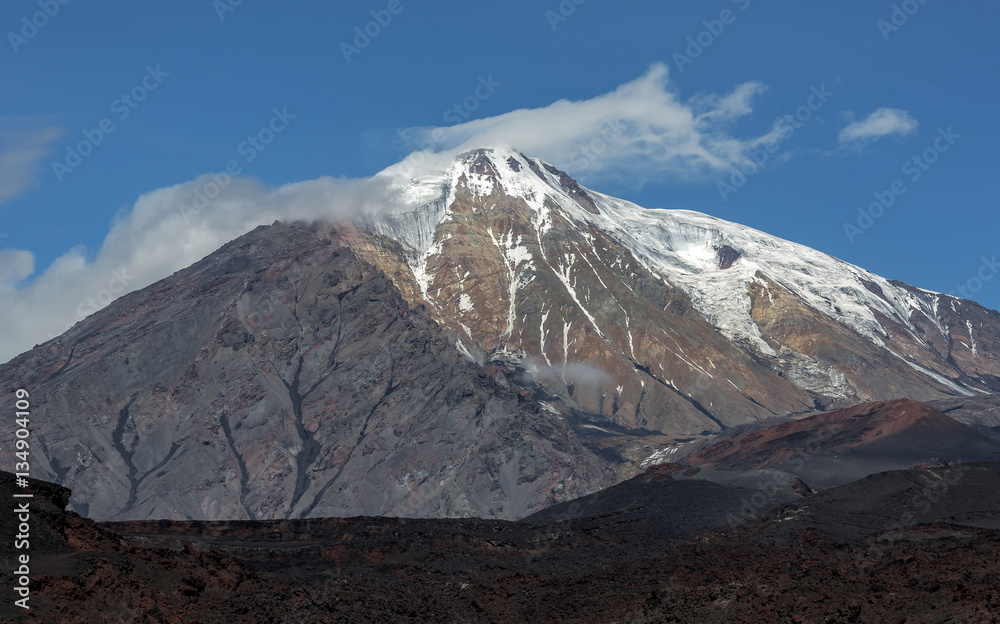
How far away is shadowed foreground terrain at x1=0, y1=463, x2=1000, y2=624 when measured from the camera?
50.9 metres

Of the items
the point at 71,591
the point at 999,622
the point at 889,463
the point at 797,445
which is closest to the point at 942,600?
the point at 999,622

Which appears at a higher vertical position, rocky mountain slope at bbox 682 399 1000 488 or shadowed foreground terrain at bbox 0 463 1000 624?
rocky mountain slope at bbox 682 399 1000 488

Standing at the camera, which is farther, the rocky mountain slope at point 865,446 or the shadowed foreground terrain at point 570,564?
the rocky mountain slope at point 865,446

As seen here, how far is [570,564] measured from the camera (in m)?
84.4

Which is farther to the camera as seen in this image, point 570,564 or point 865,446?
point 865,446

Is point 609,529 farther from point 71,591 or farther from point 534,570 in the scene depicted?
point 71,591

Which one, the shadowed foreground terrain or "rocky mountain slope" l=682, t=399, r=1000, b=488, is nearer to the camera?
the shadowed foreground terrain

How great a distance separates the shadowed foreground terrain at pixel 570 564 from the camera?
167ft

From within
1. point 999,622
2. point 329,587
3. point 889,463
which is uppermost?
point 889,463

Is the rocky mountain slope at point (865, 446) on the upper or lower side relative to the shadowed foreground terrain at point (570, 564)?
upper

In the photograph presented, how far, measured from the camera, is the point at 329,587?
64.8 m

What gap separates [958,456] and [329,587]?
396 feet

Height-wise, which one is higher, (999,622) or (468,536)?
(468,536)

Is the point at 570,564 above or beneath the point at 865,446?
beneath
